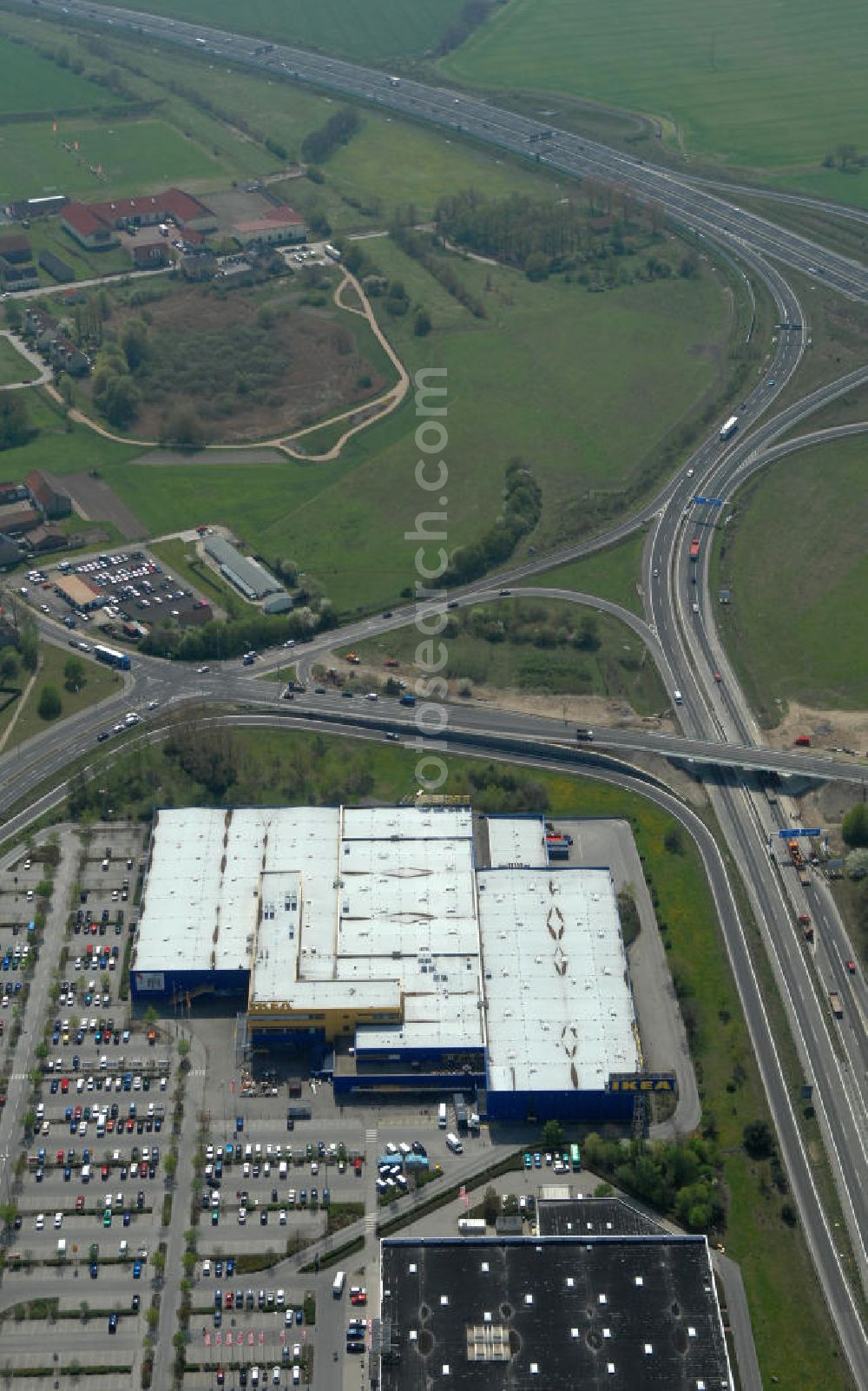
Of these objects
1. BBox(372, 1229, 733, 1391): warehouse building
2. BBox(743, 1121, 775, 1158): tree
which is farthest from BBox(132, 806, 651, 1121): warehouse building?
BBox(372, 1229, 733, 1391): warehouse building

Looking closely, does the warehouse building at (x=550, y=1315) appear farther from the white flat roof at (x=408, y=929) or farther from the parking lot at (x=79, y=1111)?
the parking lot at (x=79, y=1111)

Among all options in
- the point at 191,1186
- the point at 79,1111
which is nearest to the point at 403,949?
the point at 191,1186

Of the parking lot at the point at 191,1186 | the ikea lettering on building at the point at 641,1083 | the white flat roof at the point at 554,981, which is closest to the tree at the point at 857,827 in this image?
the white flat roof at the point at 554,981

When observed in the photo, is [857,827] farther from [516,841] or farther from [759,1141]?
[759,1141]

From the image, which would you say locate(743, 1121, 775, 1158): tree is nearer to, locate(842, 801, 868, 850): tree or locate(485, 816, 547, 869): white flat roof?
locate(485, 816, 547, 869): white flat roof

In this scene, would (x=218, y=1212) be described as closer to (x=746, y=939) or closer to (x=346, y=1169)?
(x=346, y=1169)

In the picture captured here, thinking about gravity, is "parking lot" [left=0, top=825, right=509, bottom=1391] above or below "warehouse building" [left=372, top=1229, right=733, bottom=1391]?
above

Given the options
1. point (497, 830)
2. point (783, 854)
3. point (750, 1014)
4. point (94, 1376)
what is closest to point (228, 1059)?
point (94, 1376)
